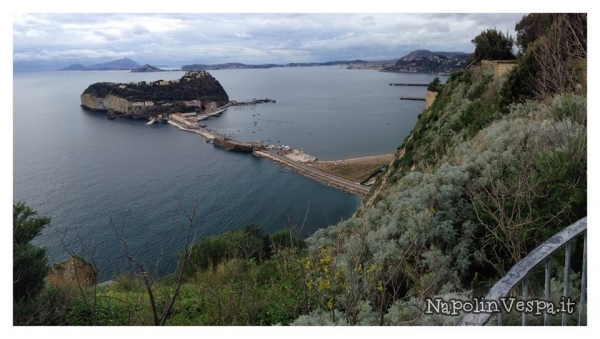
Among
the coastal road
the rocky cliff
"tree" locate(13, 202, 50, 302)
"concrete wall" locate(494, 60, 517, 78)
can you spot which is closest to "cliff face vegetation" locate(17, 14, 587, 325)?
"tree" locate(13, 202, 50, 302)

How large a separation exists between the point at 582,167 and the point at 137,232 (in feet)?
36.5

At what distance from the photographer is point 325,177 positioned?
20.6m

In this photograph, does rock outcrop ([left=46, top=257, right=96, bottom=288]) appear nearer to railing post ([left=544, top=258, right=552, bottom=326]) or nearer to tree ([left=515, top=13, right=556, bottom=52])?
railing post ([left=544, top=258, right=552, bottom=326])

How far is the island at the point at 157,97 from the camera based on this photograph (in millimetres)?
27734

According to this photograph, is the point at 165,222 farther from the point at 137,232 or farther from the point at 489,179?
the point at 489,179

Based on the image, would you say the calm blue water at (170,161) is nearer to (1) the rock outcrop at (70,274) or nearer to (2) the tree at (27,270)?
(1) the rock outcrop at (70,274)

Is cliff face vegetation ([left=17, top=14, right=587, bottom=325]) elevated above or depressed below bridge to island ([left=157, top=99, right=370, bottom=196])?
above

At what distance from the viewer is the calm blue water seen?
31.1 feet

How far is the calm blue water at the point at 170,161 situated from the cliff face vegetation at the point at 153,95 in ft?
3.78

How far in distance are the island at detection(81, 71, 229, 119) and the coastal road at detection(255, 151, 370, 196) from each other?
27.8 ft

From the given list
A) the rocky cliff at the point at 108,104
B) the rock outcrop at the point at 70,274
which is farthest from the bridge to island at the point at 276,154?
the rock outcrop at the point at 70,274

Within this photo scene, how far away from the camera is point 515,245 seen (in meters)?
2.77

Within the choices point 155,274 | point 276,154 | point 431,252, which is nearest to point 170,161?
point 276,154

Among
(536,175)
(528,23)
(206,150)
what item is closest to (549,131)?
(536,175)
